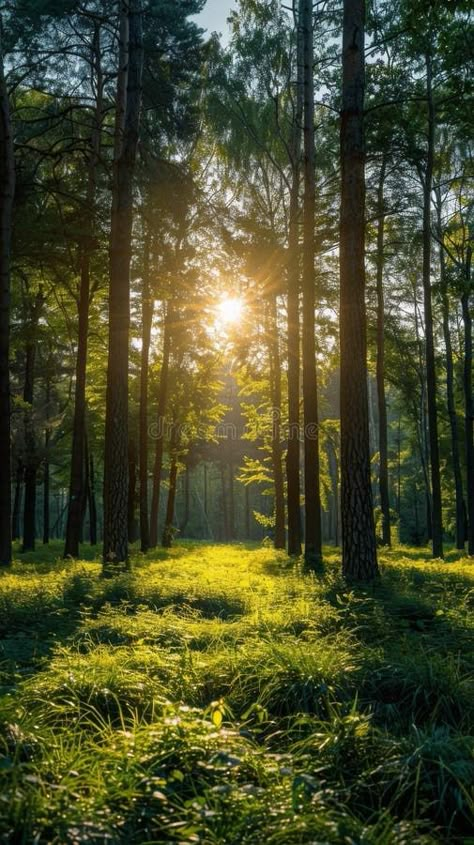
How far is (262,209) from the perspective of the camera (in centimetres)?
1962

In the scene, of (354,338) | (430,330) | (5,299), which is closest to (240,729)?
(354,338)

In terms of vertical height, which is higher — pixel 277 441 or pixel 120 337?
pixel 120 337

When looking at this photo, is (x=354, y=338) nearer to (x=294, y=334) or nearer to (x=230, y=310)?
(x=294, y=334)

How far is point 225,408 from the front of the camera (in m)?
25.9

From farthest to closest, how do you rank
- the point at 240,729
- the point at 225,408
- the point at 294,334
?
the point at 225,408, the point at 294,334, the point at 240,729

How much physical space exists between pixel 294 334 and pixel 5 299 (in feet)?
23.2

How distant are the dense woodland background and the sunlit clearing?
0.12 meters

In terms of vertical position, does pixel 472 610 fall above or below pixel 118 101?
below

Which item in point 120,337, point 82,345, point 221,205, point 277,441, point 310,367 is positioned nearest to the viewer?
point 120,337

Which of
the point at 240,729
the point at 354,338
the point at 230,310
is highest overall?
the point at 230,310

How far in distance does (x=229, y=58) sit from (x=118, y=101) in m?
6.41

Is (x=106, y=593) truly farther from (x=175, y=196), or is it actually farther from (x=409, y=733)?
(x=175, y=196)

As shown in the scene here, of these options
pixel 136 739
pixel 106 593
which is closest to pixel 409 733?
pixel 136 739

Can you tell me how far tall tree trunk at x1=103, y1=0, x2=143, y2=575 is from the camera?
11500 mm
